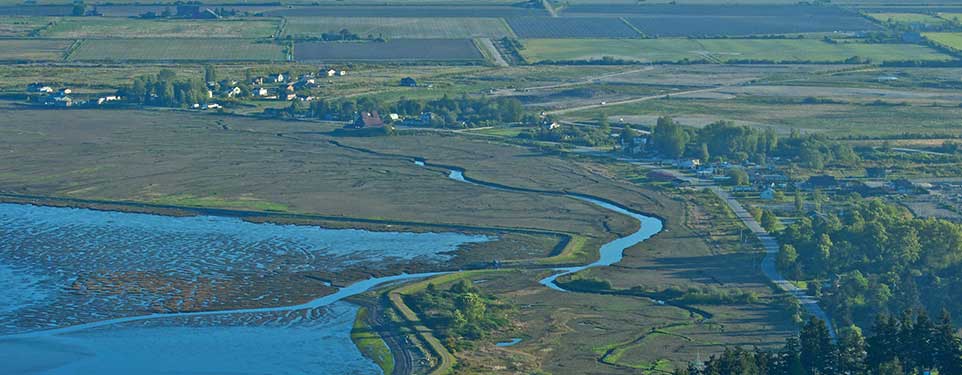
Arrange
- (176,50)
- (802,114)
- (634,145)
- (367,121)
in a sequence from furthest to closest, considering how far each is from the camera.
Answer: (176,50) < (802,114) < (367,121) < (634,145)

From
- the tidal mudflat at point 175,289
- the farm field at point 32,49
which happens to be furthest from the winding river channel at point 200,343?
the farm field at point 32,49

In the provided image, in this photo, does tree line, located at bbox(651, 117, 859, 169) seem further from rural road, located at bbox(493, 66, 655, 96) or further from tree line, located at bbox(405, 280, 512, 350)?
tree line, located at bbox(405, 280, 512, 350)

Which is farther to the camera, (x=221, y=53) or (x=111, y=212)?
(x=221, y=53)

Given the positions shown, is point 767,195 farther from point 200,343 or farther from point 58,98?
point 58,98

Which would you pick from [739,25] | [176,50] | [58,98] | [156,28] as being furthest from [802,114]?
[156,28]

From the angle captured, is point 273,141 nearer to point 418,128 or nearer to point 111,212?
point 418,128

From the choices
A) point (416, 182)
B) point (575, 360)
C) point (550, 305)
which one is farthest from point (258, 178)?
point (575, 360)

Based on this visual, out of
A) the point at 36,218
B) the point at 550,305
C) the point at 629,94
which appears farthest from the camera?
the point at 629,94

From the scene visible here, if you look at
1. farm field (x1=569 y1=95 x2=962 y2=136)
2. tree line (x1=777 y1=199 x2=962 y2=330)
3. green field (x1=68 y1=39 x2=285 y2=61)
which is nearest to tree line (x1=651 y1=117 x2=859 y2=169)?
farm field (x1=569 y1=95 x2=962 y2=136)
